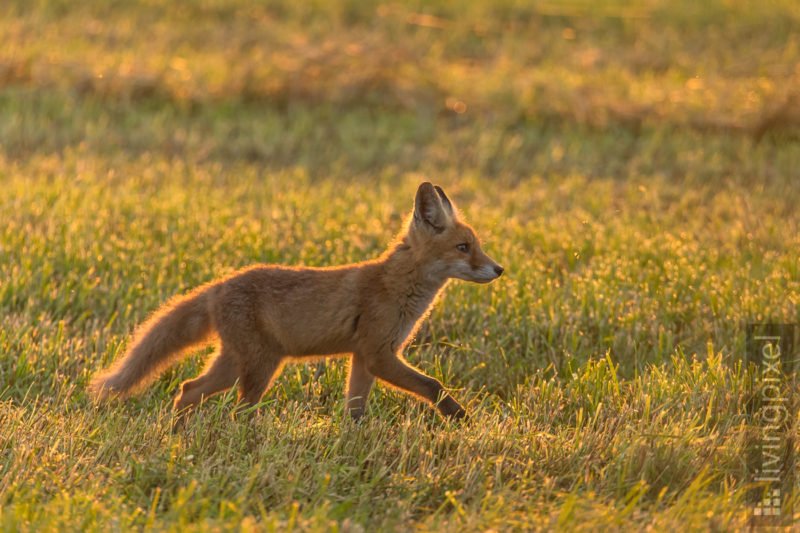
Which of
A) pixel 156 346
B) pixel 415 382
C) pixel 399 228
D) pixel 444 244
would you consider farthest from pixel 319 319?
pixel 399 228

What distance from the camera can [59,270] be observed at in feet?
30.8

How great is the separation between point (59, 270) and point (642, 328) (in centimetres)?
482

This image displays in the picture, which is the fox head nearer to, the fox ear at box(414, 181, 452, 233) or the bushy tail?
the fox ear at box(414, 181, 452, 233)

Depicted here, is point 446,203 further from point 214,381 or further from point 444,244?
point 214,381

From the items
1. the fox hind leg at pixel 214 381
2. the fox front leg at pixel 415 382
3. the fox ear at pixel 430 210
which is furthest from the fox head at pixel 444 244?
the fox hind leg at pixel 214 381


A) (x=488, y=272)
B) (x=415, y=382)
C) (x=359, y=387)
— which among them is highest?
(x=488, y=272)

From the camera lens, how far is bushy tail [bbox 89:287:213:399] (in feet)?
22.9

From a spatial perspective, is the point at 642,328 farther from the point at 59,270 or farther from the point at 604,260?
the point at 59,270

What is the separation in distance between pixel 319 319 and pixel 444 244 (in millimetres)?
949

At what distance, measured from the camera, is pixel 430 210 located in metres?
7.13

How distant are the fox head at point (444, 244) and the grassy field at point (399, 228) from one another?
0.91 m

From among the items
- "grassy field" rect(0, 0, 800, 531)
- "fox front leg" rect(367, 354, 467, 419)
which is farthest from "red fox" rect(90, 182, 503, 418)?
"grassy field" rect(0, 0, 800, 531)

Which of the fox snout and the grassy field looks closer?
the grassy field

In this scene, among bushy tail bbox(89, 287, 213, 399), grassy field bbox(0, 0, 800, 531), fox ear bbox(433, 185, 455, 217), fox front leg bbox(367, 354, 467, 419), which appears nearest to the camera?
grassy field bbox(0, 0, 800, 531)
